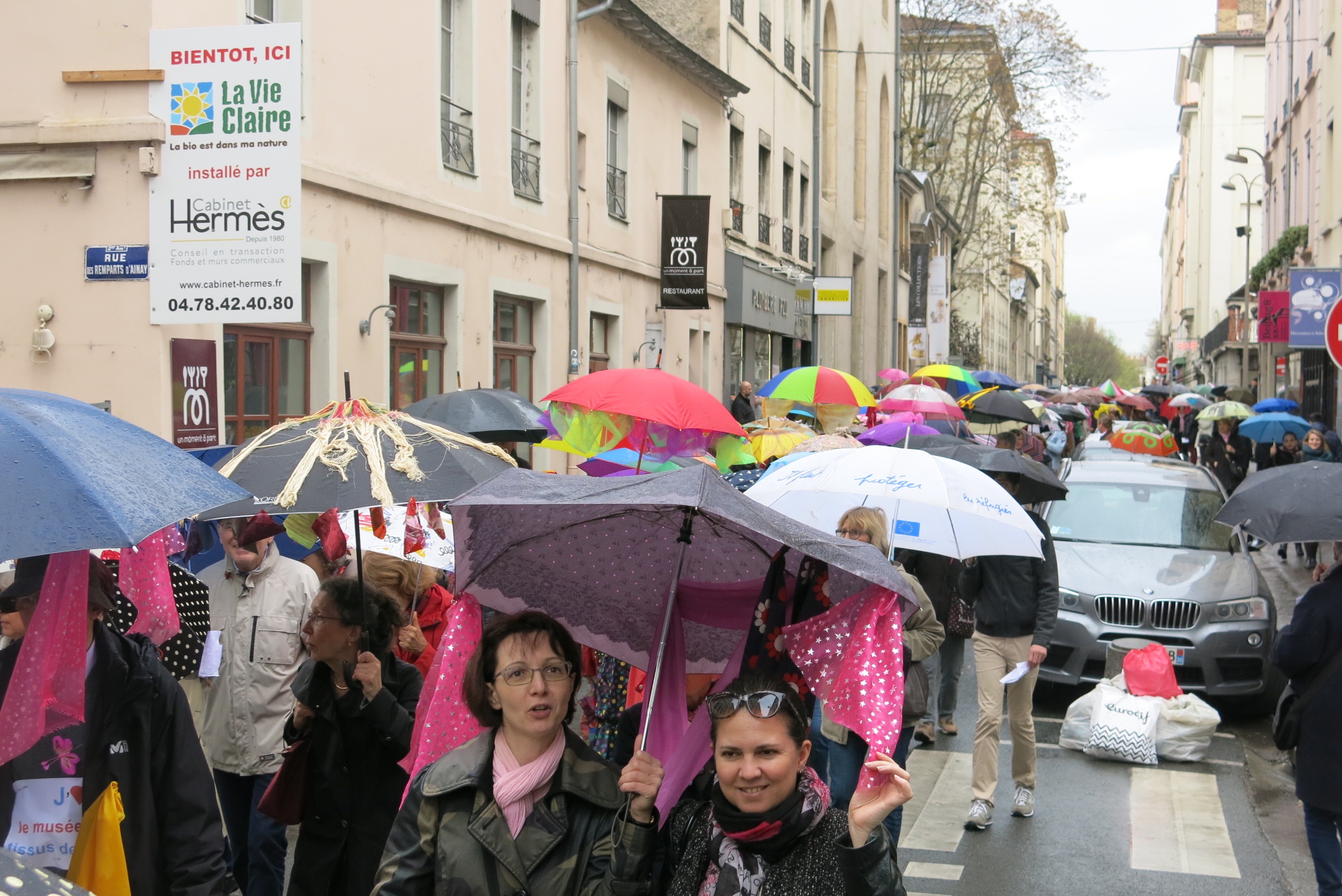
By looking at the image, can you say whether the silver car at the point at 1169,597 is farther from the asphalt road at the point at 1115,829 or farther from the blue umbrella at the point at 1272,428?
the blue umbrella at the point at 1272,428

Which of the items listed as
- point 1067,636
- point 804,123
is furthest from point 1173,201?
point 1067,636

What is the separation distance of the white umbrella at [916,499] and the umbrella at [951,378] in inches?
655

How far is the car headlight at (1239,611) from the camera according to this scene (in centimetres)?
976

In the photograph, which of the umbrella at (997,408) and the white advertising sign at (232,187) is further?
the umbrella at (997,408)

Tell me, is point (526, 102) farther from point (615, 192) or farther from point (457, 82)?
point (615, 192)

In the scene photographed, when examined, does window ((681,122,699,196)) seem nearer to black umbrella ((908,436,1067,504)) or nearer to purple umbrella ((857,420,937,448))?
purple umbrella ((857,420,937,448))

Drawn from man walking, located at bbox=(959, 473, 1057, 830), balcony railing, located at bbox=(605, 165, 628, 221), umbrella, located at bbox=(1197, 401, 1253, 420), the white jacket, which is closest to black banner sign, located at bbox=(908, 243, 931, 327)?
umbrella, located at bbox=(1197, 401, 1253, 420)

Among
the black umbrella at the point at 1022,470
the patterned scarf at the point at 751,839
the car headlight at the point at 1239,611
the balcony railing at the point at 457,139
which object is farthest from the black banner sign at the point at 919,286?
the patterned scarf at the point at 751,839

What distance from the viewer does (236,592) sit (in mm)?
5645

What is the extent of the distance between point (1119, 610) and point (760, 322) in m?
19.1

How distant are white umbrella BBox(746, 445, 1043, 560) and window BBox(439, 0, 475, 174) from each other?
9845 mm

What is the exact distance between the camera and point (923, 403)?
615 inches

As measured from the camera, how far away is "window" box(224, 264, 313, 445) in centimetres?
1143

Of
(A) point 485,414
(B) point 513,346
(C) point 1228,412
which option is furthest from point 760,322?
(A) point 485,414
